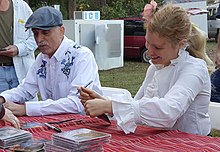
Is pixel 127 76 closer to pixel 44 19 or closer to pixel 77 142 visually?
pixel 44 19

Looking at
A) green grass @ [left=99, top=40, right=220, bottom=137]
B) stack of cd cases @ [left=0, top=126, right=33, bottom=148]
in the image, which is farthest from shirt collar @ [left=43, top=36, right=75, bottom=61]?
green grass @ [left=99, top=40, right=220, bottom=137]

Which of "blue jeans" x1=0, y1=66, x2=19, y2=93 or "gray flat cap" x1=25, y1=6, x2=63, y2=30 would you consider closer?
"gray flat cap" x1=25, y1=6, x2=63, y2=30

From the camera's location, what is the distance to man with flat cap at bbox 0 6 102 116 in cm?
261

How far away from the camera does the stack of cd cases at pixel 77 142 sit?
5.16 feet

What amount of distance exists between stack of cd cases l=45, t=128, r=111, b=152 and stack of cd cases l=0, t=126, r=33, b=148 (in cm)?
19

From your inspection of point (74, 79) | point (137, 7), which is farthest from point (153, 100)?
point (137, 7)

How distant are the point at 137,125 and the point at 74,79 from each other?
677mm

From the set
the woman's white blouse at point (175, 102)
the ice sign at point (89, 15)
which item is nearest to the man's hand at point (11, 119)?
the woman's white blouse at point (175, 102)

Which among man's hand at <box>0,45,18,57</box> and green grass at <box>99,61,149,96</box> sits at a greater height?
man's hand at <box>0,45,18,57</box>

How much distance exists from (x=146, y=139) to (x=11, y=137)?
56cm

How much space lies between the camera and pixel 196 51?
7.87 ft

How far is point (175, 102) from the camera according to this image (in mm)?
1994

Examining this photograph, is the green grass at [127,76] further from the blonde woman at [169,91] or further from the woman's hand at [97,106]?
the woman's hand at [97,106]

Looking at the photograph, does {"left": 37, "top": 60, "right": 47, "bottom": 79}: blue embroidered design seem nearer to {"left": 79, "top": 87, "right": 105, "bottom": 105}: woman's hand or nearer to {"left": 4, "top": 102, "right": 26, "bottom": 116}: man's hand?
{"left": 4, "top": 102, "right": 26, "bottom": 116}: man's hand
